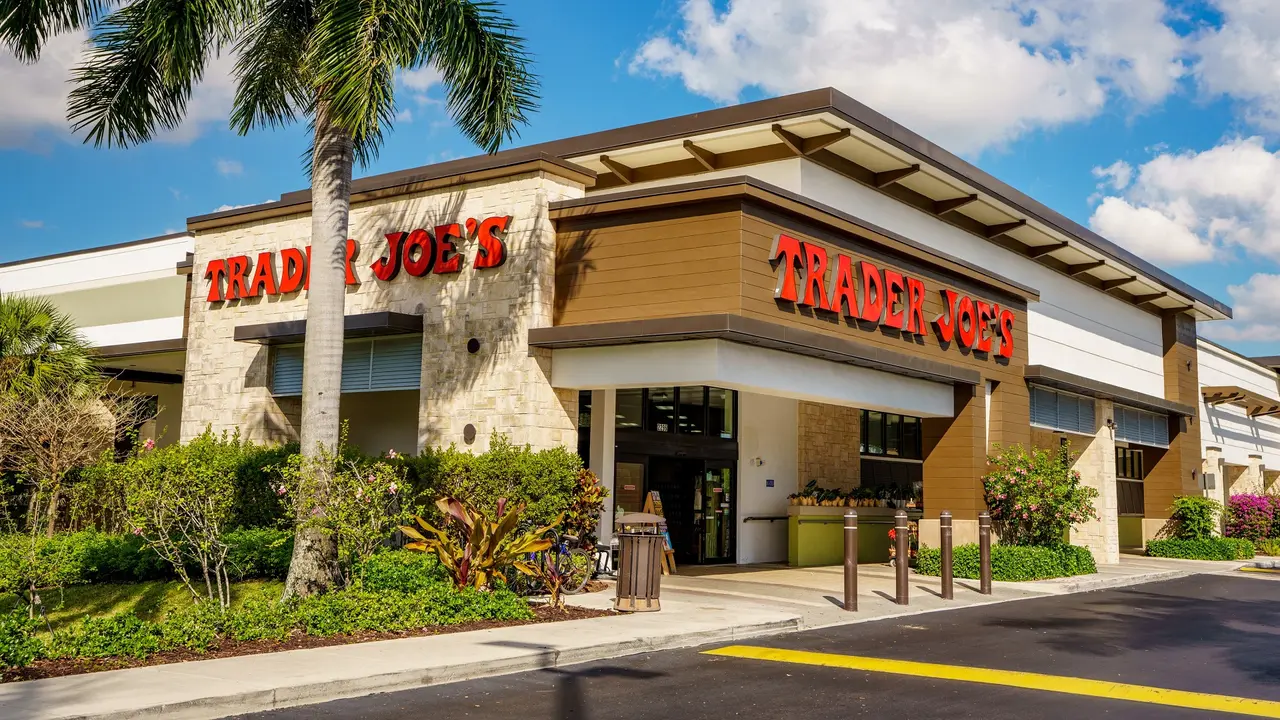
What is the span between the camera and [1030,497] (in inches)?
845

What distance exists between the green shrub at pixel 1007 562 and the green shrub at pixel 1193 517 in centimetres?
1095

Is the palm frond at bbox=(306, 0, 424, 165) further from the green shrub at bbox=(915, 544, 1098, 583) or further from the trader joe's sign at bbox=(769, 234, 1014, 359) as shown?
the green shrub at bbox=(915, 544, 1098, 583)

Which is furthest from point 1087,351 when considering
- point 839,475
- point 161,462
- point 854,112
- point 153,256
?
point 153,256

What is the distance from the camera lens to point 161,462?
19359 mm

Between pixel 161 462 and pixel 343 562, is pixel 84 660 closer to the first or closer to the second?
pixel 343 562

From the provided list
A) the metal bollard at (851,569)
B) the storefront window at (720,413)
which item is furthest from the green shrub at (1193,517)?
the metal bollard at (851,569)

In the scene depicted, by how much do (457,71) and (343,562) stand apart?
261 inches

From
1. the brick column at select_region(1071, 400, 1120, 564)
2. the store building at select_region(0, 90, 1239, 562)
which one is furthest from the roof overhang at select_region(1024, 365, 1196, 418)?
the brick column at select_region(1071, 400, 1120, 564)

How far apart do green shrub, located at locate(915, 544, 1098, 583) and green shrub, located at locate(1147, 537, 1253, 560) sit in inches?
404

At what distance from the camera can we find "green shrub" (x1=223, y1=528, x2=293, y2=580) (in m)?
17.2

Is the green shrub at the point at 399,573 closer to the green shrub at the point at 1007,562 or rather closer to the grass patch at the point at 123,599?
the grass patch at the point at 123,599

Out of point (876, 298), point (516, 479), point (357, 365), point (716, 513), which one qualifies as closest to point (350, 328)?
point (357, 365)

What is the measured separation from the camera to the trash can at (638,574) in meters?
14.6

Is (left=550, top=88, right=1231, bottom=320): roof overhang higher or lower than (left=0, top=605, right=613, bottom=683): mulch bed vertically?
higher
